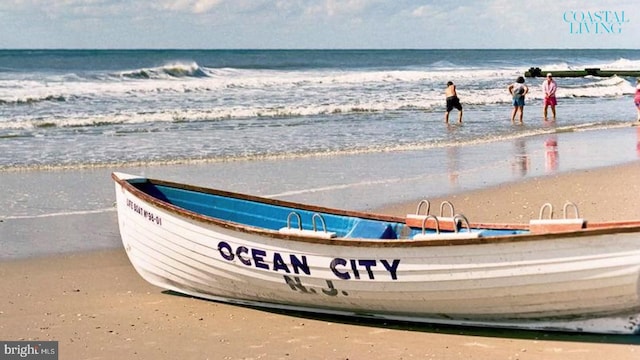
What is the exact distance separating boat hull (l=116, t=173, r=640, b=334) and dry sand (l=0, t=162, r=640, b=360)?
11 cm

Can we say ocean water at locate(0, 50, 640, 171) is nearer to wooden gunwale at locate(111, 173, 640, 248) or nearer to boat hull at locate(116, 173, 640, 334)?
wooden gunwale at locate(111, 173, 640, 248)

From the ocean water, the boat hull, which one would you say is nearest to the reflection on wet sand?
the ocean water

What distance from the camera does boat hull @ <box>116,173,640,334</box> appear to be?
5.54 metres

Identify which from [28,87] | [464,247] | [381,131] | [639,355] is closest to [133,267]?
[464,247]

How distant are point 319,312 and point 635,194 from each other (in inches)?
239

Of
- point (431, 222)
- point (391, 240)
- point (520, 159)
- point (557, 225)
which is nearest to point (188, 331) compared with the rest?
point (391, 240)

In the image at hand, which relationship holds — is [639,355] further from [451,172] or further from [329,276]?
[451,172]

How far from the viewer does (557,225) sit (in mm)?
5918

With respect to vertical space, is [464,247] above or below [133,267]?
above

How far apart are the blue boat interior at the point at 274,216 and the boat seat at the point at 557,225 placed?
74cm

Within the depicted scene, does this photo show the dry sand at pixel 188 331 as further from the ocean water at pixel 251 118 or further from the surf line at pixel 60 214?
the ocean water at pixel 251 118

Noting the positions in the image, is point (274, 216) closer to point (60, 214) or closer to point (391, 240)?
point (391, 240)

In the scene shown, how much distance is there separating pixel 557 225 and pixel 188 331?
2.61m

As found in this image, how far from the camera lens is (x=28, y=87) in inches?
1435
